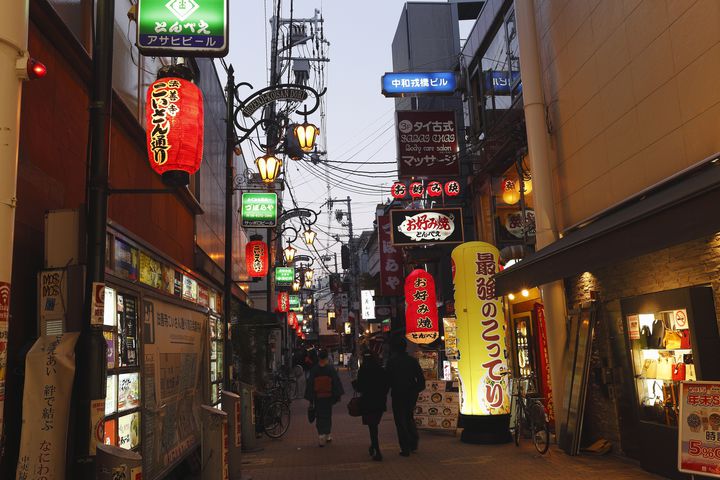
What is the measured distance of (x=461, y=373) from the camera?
13234 mm

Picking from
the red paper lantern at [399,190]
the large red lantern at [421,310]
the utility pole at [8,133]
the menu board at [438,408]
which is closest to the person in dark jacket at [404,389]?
the menu board at [438,408]

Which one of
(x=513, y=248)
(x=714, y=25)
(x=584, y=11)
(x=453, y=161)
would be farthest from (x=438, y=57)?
(x=714, y=25)

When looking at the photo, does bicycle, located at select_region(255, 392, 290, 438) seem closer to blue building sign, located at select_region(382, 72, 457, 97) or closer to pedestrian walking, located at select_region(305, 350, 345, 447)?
pedestrian walking, located at select_region(305, 350, 345, 447)

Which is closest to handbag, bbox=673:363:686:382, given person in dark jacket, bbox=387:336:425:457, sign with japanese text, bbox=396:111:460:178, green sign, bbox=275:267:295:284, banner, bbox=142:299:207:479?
person in dark jacket, bbox=387:336:425:457

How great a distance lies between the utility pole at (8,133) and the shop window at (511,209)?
13.3m

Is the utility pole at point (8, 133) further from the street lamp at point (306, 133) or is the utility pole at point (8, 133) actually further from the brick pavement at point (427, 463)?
the street lamp at point (306, 133)

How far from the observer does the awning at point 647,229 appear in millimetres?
6281

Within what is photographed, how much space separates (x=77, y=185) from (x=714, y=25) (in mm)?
7906

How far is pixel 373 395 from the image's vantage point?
11.7 metres

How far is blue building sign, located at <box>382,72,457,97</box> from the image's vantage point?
19.3 m

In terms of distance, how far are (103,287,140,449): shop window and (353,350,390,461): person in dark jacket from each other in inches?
202

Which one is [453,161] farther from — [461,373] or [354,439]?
[354,439]

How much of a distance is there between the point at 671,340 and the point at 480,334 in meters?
4.76

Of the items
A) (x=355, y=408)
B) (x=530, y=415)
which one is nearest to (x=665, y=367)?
(x=530, y=415)
